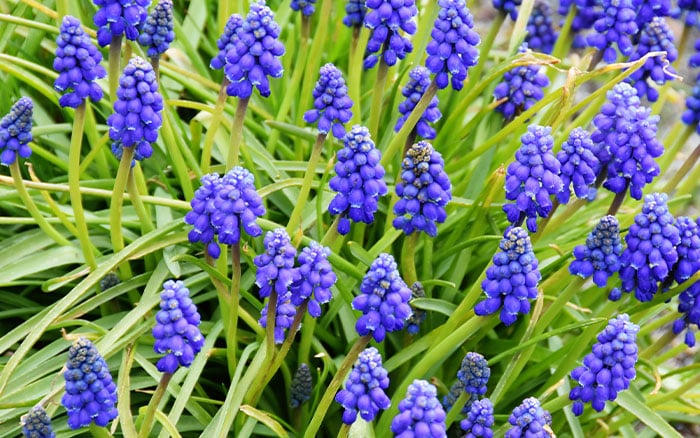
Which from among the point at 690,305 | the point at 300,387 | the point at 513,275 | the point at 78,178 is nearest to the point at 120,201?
the point at 78,178

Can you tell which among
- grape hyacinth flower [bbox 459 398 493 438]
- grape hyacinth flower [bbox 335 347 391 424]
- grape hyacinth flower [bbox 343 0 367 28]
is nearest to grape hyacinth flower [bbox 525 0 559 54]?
grape hyacinth flower [bbox 343 0 367 28]

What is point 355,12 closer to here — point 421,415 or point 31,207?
point 31,207

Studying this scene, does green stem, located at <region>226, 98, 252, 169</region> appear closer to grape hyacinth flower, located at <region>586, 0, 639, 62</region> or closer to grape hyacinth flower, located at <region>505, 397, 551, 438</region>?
grape hyacinth flower, located at <region>505, 397, 551, 438</region>

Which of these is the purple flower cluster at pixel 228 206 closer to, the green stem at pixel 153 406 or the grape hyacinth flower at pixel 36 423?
the green stem at pixel 153 406

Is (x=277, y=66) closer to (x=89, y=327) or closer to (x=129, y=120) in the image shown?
(x=129, y=120)

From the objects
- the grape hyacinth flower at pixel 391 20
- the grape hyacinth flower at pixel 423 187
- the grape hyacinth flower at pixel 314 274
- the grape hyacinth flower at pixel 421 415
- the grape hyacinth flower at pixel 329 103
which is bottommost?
the grape hyacinth flower at pixel 421 415

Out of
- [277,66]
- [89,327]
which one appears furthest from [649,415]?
[89,327]

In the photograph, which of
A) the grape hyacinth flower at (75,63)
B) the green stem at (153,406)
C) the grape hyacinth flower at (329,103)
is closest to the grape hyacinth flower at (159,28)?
the grape hyacinth flower at (75,63)

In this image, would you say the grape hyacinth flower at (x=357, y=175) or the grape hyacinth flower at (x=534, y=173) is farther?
the grape hyacinth flower at (x=534, y=173)
